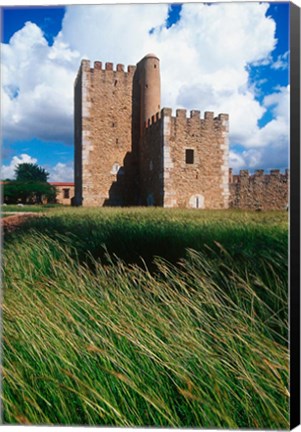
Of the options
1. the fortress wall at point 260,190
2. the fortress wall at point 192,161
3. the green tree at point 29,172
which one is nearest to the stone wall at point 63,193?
the green tree at point 29,172

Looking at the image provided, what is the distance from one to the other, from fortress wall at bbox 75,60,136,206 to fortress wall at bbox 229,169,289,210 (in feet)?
5.17

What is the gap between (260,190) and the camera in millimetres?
3008

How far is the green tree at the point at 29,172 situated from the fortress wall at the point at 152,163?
1.32 meters

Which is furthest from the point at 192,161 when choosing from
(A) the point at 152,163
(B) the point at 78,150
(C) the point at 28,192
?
(C) the point at 28,192

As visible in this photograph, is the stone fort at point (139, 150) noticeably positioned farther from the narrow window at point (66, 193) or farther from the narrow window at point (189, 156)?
the narrow window at point (66, 193)

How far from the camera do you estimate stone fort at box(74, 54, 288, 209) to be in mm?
4293

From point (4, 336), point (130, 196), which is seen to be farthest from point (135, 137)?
point (4, 336)

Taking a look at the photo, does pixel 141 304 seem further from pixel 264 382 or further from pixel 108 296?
pixel 264 382

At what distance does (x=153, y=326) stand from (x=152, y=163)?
9.57 feet

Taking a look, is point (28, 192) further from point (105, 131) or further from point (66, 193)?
point (105, 131)

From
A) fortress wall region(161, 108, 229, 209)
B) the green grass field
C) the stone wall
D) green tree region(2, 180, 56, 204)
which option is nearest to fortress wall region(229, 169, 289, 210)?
the green grass field

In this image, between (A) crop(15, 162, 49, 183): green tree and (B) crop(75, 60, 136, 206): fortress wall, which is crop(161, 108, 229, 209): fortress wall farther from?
(A) crop(15, 162, 49, 183): green tree

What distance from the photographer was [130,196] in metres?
4.27

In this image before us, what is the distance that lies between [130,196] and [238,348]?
2.51 m
